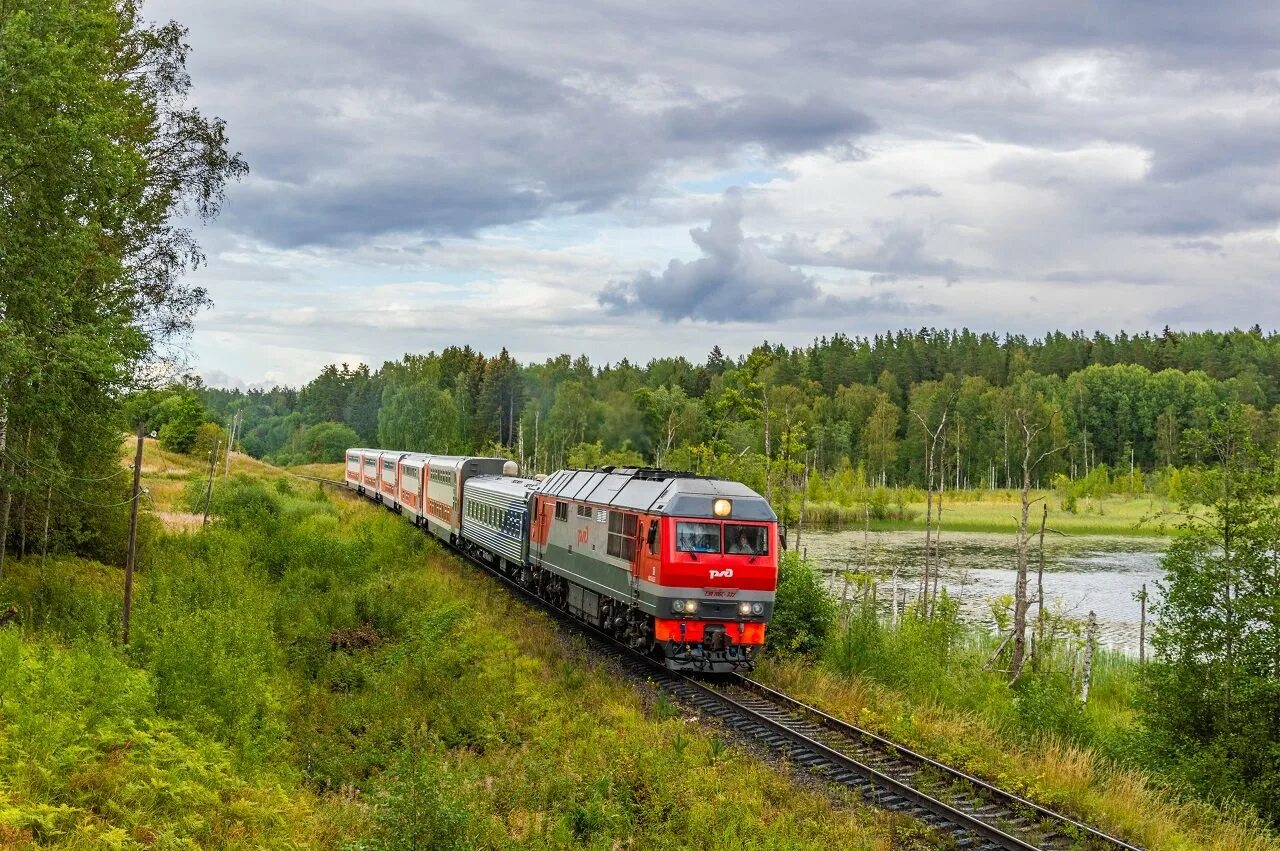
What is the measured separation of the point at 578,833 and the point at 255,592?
50.4ft

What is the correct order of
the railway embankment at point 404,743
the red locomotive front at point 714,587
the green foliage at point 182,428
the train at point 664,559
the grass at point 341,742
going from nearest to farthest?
the grass at point 341,742
the railway embankment at point 404,743
the red locomotive front at point 714,587
the train at point 664,559
the green foliage at point 182,428

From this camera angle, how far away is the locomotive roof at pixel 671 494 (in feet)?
61.8

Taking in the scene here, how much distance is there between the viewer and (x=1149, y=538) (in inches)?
2852

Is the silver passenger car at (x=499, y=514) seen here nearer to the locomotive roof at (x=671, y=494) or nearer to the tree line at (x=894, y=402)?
the locomotive roof at (x=671, y=494)

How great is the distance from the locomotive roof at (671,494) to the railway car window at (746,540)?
0.74 feet

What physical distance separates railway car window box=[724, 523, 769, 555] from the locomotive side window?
1910 mm

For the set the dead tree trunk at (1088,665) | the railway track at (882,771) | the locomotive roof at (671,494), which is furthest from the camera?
the dead tree trunk at (1088,665)

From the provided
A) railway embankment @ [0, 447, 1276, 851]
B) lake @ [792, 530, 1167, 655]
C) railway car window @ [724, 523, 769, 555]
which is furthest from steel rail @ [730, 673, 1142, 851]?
lake @ [792, 530, 1167, 655]

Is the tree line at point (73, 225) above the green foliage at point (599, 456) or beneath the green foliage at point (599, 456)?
above

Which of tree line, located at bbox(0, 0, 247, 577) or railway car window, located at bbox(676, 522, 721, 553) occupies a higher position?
tree line, located at bbox(0, 0, 247, 577)

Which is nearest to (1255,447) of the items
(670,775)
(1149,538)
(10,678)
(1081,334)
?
(670,775)

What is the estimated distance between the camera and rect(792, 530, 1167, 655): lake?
4141 cm

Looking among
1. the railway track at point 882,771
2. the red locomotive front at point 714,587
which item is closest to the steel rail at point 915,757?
the railway track at point 882,771

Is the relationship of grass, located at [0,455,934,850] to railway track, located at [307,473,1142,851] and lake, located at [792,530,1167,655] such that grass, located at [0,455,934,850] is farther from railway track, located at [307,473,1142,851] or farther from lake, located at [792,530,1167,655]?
lake, located at [792,530,1167,655]
